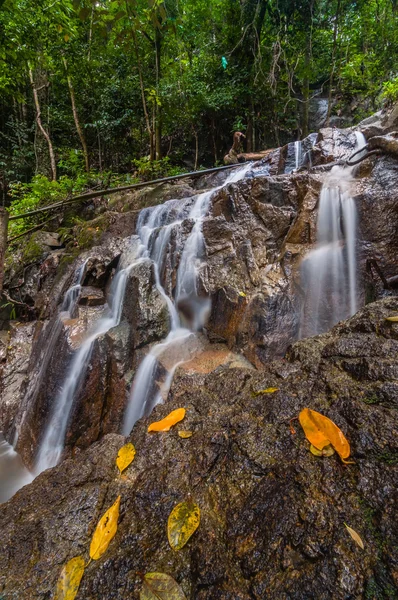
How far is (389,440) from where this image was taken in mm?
1321

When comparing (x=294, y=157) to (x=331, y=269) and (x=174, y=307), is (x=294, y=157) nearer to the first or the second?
(x=331, y=269)

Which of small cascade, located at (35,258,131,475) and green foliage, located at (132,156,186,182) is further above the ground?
green foliage, located at (132,156,186,182)

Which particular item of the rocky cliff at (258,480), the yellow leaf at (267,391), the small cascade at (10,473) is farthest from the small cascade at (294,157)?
A: the small cascade at (10,473)

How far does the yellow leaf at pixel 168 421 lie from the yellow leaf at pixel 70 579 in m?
0.77

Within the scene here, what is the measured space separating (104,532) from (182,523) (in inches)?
16.2

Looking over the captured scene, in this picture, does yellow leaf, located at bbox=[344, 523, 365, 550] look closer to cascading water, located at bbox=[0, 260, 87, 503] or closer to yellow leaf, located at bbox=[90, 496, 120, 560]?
yellow leaf, located at bbox=[90, 496, 120, 560]

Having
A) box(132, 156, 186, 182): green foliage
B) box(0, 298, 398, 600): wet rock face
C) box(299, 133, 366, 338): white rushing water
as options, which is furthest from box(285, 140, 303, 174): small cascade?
box(0, 298, 398, 600): wet rock face

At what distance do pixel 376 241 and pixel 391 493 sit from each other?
12.0 feet

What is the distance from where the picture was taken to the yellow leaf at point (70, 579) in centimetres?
114

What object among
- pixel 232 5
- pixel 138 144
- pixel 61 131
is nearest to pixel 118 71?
pixel 138 144

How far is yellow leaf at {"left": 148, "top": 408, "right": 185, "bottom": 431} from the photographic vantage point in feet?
6.24

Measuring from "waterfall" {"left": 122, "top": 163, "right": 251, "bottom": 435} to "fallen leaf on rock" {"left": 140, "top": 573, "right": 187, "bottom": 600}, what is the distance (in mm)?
2564

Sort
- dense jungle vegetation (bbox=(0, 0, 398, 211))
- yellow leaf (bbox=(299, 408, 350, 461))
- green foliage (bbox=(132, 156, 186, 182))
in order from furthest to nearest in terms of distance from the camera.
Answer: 1. green foliage (bbox=(132, 156, 186, 182))
2. dense jungle vegetation (bbox=(0, 0, 398, 211))
3. yellow leaf (bbox=(299, 408, 350, 461))

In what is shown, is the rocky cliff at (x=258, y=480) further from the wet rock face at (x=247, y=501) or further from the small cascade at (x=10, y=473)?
the small cascade at (x=10, y=473)
